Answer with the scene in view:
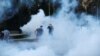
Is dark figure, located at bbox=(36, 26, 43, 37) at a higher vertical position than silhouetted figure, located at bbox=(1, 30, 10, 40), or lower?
higher

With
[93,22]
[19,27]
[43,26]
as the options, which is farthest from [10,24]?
[93,22]

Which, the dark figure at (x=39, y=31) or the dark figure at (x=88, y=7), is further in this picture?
the dark figure at (x=88, y=7)

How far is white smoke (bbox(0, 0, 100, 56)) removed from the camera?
8.13 metres

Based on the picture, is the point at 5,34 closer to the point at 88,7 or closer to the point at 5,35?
the point at 5,35

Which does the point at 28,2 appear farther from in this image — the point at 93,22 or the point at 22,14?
the point at 93,22

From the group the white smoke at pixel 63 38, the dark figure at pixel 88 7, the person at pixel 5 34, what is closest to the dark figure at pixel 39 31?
the white smoke at pixel 63 38

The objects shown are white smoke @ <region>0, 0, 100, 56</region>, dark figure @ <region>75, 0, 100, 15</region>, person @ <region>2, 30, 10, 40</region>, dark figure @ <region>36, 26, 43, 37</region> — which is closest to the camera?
white smoke @ <region>0, 0, 100, 56</region>

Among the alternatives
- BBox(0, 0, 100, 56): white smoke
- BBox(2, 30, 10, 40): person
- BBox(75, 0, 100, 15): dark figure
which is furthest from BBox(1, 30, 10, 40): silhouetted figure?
BBox(75, 0, 100, 15): dark figure

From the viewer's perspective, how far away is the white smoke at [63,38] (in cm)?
813

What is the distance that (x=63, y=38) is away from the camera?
853cm

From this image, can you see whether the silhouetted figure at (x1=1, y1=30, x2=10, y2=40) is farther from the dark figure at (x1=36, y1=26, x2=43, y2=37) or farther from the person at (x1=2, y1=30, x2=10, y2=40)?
the dark figure at (x1=36, y1=26, x2=43, y2=37)

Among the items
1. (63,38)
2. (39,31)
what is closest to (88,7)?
(63,38)

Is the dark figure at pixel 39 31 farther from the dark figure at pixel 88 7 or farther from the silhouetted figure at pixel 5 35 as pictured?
the dark figure at pixel 88 7

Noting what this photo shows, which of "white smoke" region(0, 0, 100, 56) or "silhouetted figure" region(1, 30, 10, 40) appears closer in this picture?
"white smoke" region(0, 0, 100, 56)
